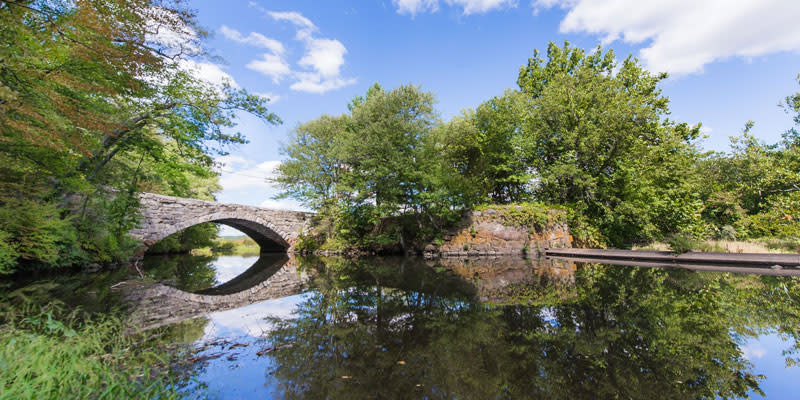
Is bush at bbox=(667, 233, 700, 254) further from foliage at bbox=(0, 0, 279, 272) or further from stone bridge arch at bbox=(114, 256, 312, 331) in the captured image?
foliage at bbox=(0, 0, 279, 272)

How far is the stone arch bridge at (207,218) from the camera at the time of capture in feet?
42.1

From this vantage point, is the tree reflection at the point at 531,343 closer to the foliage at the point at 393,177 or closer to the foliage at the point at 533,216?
the foliage at the point at 533,216

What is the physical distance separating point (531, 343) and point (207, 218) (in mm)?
15902

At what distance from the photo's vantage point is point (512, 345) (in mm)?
2967

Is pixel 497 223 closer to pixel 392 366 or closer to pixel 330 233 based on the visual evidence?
pixel 330 233

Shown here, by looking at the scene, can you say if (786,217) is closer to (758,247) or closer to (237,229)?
(758,247)

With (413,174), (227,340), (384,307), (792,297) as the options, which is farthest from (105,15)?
(413,174)

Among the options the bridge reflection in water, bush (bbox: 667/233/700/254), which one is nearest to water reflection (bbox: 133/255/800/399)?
the bridge reflection in water

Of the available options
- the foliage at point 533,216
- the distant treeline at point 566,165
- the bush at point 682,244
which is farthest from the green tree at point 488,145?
the bush at point 682,244

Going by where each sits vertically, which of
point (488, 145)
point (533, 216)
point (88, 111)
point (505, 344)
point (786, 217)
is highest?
point (488, 145)

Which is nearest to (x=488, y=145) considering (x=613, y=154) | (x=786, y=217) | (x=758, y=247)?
(x=613, y=154)

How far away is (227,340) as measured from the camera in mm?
3350

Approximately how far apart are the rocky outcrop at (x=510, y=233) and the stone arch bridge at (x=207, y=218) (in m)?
9.35

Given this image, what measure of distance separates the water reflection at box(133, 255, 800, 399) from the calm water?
0.05 feet
